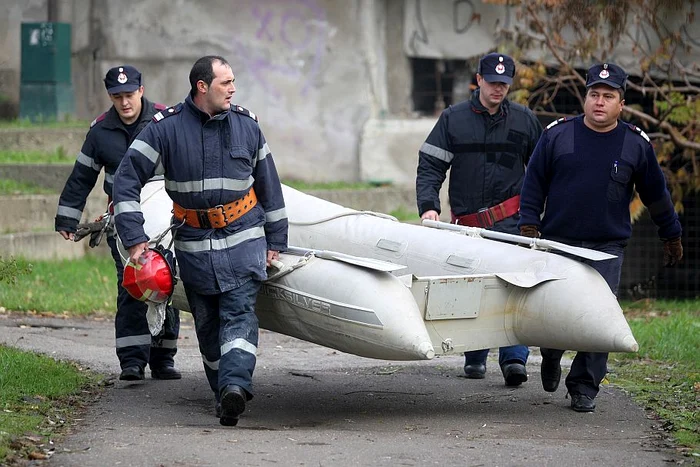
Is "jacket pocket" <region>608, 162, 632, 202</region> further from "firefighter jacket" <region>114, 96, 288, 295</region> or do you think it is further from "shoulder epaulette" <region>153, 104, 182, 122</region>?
"shoulder epaulette" <region>153, 104, 182, 122</region>

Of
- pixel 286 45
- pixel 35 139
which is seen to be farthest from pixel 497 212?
pixel 35 139

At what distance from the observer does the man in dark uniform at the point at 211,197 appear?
20.6 feet

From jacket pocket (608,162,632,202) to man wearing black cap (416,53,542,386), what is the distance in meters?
1.12

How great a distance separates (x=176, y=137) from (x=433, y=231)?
1709 mm

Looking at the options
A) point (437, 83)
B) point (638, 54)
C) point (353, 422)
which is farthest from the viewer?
point (437, 83)

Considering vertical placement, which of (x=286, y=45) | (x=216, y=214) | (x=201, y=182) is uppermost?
(x=286, y=45)

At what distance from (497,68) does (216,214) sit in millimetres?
2284

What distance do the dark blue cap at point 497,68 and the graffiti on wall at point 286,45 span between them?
6991 mm

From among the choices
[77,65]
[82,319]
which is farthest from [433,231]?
[77,65]

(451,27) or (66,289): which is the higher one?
(451,27)

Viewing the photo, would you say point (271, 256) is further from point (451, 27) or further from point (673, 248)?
point (451, 27)

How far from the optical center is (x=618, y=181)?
6.70 metres

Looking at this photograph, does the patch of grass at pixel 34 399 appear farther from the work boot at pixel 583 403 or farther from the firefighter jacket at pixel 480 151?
the work boot at pixel 583 403

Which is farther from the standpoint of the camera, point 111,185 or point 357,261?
point 111,185
